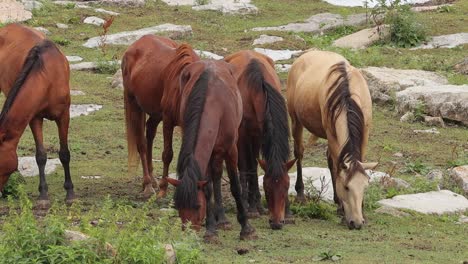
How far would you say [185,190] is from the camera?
8.73 m

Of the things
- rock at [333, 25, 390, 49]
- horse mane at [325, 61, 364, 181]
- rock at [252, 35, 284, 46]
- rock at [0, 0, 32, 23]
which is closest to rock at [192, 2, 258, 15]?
rock at [252, 35, 284, 46]

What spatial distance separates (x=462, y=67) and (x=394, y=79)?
6.33ft

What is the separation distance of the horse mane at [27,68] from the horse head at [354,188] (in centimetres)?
339

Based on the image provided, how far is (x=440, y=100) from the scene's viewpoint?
1666 cm

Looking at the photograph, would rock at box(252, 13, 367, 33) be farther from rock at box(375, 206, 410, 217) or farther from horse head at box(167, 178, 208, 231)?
horse head at box(167, 178, 208, 231)

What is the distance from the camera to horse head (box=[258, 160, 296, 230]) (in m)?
10.1

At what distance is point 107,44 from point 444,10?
9575 mm

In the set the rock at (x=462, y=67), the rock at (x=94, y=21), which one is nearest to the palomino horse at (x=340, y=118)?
the rock at (x=462, y=67)

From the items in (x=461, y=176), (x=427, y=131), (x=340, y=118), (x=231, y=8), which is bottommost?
(x=231, y=8)

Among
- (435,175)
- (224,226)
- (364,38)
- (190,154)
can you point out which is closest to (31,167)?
(224,226)

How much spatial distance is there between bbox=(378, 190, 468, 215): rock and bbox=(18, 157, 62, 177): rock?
4.27 m

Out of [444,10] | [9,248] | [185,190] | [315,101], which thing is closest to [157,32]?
[444,10]

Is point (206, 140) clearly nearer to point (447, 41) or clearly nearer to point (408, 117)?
point (408, 117)

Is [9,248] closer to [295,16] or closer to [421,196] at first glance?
[421,196]
